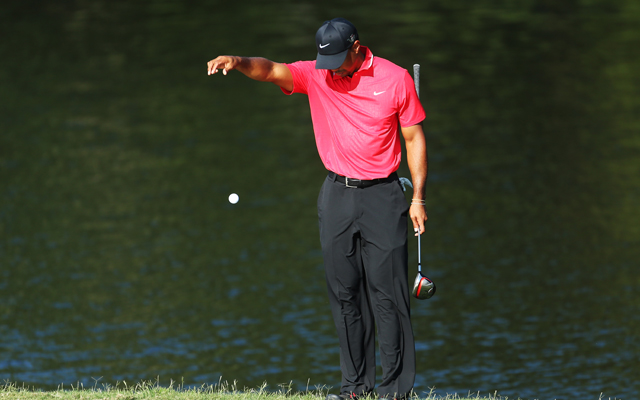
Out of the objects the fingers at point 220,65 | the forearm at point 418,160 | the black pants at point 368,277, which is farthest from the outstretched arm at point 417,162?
the fingers at point 220,65

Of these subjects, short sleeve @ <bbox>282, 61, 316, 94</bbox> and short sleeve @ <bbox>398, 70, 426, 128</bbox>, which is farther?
short sleeve @ <bbox>282, 61, 316, 94</bbox>

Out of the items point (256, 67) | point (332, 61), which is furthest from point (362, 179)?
point (256, 67)

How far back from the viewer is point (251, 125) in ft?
104

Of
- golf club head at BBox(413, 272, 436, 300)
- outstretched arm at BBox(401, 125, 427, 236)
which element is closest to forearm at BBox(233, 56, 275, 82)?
outstretched arm at BBox(401, 125, 427, 236)

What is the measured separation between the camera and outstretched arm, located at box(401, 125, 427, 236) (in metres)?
6.70

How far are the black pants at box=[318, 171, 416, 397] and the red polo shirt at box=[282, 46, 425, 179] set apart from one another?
190 millimetres

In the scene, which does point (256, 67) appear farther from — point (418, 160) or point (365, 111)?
point (418, 160)

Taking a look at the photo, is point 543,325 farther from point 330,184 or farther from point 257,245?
point 330,184

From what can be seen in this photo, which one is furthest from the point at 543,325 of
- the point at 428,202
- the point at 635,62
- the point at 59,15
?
the point at 59,15

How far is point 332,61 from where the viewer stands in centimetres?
647

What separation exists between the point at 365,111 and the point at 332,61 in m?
0.43

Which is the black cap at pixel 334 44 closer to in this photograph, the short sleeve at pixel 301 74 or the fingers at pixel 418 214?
the short sleeve at pixel 301 74

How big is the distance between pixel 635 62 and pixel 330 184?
33050 mm

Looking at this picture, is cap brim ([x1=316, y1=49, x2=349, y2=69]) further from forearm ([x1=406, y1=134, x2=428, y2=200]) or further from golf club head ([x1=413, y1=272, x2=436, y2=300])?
golf club head ([x1=413, y1=272, x2=436, y2=300])
